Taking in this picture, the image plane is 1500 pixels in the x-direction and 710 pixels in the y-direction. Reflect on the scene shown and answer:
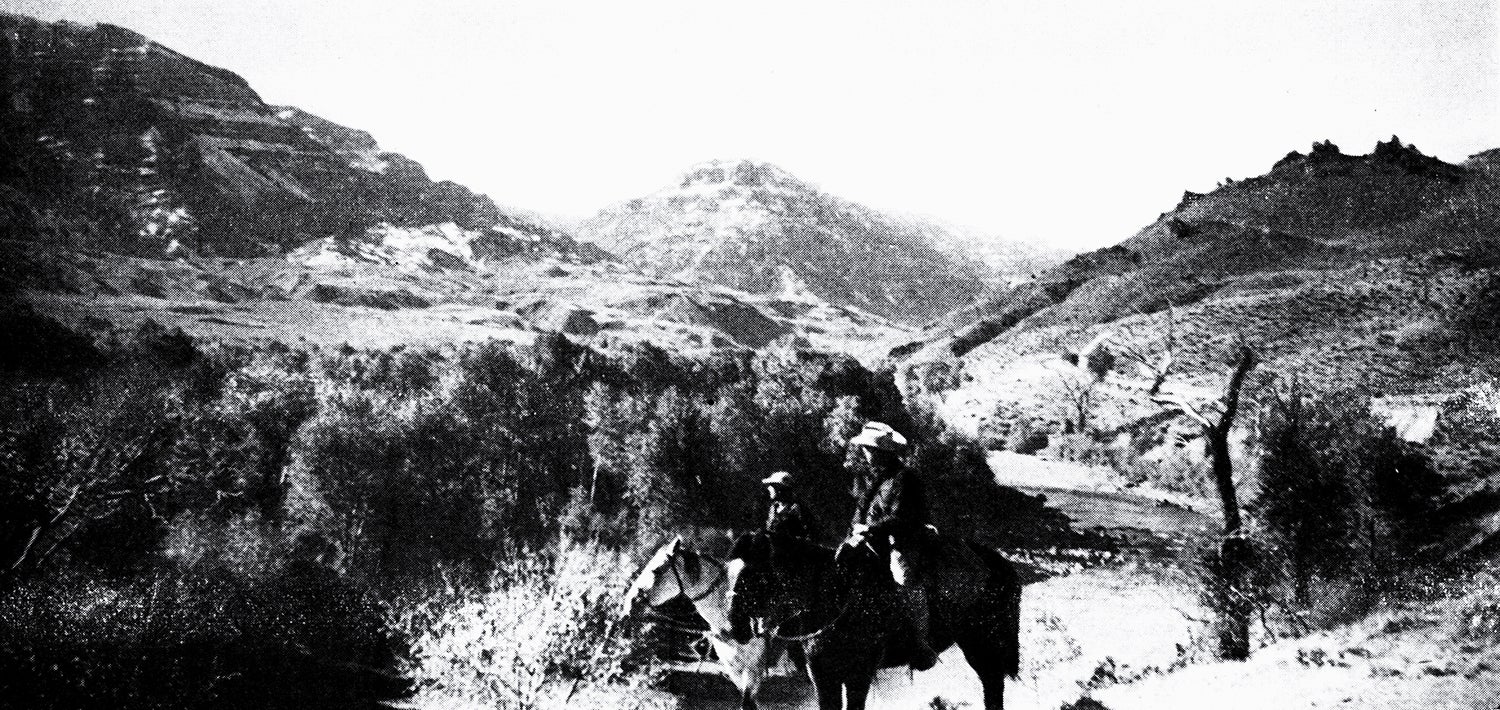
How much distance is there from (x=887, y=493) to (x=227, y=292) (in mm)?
112739

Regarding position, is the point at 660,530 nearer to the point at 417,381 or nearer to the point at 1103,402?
the point at 417,381

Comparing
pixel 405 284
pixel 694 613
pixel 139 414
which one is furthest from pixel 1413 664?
pixel 405 284

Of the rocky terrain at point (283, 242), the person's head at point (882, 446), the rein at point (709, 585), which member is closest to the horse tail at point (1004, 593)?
the person's head at point (882, 446)

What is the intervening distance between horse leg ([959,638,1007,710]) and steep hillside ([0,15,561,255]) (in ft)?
324

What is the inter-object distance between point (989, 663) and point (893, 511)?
2938 mm

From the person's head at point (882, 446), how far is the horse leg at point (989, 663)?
280 centimetres

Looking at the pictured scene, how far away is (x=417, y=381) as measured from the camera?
102 feet

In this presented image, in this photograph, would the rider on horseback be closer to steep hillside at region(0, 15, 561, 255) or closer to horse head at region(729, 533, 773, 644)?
horse head at region(729, 533, 773, 644)

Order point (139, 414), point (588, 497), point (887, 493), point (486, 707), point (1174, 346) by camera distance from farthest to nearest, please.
A: point (1174, 346) < point (588, 497) < point (139, 414) < point (486, 707) < point (887, 493)

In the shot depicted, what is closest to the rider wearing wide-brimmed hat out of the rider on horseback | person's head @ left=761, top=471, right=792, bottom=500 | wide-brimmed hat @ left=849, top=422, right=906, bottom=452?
person's head @ left=761, top=471, right=792, bottom=500

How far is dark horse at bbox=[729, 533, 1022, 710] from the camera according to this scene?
8023 mm

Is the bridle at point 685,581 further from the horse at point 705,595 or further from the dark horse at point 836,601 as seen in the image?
the dark horse at point 836,601

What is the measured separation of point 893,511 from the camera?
26.6 ft

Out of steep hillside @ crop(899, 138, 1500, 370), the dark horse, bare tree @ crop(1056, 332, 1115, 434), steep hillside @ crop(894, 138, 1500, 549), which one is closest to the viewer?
the dark horse
